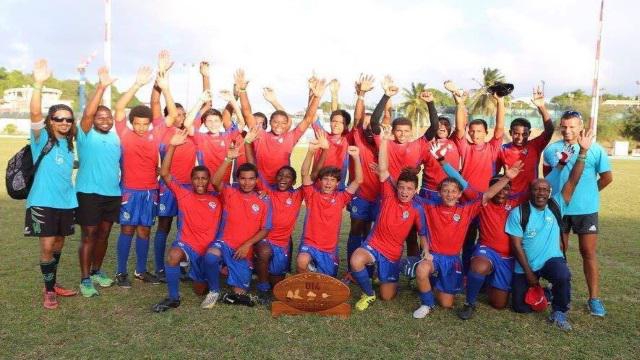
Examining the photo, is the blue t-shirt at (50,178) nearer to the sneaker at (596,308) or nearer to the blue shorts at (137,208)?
the blue shorts at (137,208)

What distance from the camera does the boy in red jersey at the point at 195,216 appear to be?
4957 millimetres

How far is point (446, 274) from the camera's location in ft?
16.3

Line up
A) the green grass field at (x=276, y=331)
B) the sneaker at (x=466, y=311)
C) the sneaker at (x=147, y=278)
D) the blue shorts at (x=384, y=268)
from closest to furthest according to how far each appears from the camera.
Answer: the green grass field at (x=276, y=331)
the sneaker at (x=466, y=311)
the blue shorts at (x=384, y=268)
the sneaker at (x=147, y=278)

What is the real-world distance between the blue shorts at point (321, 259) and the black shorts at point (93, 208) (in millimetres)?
2003

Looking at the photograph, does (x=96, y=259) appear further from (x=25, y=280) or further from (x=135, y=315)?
(x=135, y=315)

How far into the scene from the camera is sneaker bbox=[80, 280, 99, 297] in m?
4.93

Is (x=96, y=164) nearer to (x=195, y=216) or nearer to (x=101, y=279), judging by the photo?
(x=195, y=216)

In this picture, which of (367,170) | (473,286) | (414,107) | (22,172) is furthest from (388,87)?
(414,107)

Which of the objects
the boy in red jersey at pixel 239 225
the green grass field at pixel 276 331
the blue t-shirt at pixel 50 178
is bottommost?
the green grass field at pixel 276 331

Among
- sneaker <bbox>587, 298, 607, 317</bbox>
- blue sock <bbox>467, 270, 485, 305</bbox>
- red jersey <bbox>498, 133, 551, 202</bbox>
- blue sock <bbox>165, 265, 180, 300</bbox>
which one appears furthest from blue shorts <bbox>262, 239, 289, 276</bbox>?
sneaker <bbox>587, 298, 607, 317</bbox>

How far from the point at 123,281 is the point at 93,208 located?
845 millimetres

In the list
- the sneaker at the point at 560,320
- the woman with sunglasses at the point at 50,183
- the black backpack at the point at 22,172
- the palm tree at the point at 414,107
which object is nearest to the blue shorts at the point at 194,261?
the woman with sunglasses at the point at 50,183

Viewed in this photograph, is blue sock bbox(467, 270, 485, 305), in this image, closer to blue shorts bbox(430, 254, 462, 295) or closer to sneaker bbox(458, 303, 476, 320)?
sneaker bbox(458, 303, 476, 320)

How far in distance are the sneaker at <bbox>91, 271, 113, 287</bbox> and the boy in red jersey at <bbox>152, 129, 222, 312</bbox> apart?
76cm
